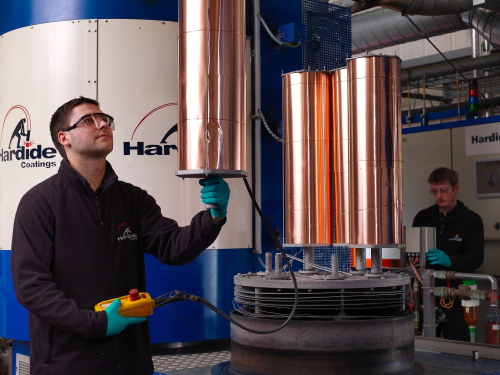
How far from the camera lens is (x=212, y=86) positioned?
1.76 metres

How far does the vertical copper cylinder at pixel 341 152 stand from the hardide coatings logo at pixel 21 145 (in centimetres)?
138

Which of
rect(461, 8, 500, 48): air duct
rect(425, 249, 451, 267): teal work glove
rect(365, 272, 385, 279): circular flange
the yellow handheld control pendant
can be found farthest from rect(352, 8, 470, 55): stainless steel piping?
the yellow handheld control pendant

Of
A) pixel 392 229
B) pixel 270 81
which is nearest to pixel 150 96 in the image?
pixel 270 81

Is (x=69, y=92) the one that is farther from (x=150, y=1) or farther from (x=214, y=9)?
(x=214, y=9)

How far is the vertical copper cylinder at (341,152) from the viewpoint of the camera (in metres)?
2.09

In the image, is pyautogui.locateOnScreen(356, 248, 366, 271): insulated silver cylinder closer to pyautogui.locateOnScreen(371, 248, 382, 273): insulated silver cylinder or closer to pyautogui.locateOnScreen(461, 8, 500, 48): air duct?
pyautogui.locateOnScreen(371, 248, 382, 273): insulated silver cylinder

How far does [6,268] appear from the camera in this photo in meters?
2.77

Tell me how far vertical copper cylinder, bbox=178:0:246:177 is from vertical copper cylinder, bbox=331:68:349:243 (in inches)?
18.8

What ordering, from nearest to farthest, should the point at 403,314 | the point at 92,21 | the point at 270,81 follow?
1. the point at 403,314
2. the point at 92,21
3. the point at 270,81

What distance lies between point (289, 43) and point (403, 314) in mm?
1509

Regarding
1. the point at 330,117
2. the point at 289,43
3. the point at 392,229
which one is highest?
the point at 289,43

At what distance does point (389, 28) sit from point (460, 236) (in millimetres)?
2474

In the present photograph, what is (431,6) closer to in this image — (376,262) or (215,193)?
(376,262)

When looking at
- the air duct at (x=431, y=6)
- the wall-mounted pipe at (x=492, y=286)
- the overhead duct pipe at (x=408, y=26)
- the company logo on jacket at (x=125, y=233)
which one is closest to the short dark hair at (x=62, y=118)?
the company logo on jacket at (x=125, y=233)
